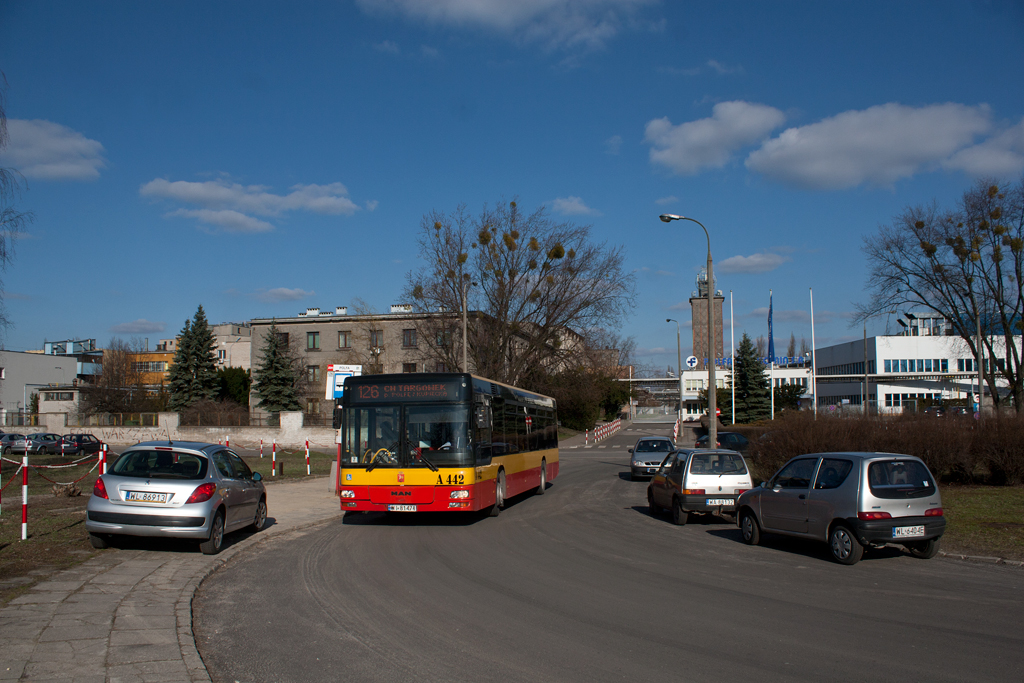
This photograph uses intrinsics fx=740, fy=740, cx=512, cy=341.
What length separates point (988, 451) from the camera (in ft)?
63.4

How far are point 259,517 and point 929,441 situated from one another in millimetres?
17097

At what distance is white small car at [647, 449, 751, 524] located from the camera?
1491cm

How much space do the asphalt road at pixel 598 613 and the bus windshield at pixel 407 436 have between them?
1564 millimetres

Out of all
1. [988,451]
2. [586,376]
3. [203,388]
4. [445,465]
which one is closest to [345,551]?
[445,465]

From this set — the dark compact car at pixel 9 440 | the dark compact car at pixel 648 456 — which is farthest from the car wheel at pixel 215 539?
the dark compact car at pixel 9 440

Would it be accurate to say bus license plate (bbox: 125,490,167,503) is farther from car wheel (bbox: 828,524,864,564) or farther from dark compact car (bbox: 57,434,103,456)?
dark compact car (bbox: 57,434,103,456)

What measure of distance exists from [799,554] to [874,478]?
6.29 feet

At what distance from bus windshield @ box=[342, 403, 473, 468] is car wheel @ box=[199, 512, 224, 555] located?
3.40 m

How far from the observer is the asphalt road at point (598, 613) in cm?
589

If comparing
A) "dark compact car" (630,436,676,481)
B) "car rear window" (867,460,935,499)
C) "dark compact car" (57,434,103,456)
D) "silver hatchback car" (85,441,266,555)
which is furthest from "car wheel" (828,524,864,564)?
"dark compact car" (57,434,103,456)

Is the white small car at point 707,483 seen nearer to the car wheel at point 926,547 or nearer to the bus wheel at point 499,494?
the bus wheel at point 499,494

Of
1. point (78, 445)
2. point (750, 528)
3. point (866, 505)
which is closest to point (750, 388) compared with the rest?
point (78, 445)

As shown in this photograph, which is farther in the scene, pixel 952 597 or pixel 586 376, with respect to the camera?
pixel 586 376

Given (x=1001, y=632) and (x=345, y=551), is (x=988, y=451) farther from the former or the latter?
(x=345, y=551)
